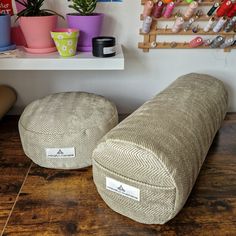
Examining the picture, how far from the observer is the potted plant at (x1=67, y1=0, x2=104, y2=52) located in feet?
2.97

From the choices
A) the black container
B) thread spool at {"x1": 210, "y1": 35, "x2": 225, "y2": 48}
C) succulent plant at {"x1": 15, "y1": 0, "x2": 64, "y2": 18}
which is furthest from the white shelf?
thread spool at {"x1": 210, "y1": 35, "x2": 225, "y2": 48}

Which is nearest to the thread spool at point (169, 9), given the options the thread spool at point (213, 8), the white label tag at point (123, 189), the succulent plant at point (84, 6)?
the thread spool at point (213, 8)

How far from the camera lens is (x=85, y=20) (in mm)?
909

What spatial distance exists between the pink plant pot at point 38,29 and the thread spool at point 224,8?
1.71ft

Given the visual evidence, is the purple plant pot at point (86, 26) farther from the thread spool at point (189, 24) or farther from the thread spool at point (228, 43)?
the thread spool at point (228, 43)

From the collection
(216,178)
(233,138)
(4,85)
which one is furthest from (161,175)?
(4,85)

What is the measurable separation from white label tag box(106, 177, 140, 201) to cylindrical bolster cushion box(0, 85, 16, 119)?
55cm

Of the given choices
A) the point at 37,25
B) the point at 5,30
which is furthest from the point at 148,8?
the point at 5,30

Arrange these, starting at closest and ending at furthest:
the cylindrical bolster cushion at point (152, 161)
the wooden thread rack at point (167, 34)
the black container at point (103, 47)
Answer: the cylindrical bolster cushion at point (152, 161) → the black container at point (103, 47) → the wooden thread rack at point (167, 34)

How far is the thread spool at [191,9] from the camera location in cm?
92

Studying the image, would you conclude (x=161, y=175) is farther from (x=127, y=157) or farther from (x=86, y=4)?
(x=86, y=4)

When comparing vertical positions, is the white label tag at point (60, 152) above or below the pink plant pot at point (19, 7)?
below

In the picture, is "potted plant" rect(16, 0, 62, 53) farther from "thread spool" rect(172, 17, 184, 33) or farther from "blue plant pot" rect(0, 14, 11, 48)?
"thread spool" rect(172, 17, 184, 33)

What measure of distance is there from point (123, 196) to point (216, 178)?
0.29m
